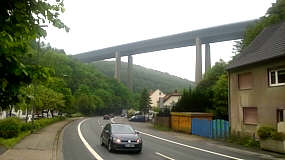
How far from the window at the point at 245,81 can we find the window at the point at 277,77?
2.53 metres

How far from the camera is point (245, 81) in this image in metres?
26.5

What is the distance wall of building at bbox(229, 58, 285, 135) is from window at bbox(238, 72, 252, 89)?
274 mm

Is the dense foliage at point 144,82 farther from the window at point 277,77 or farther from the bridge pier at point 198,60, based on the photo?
the window at point 277,77

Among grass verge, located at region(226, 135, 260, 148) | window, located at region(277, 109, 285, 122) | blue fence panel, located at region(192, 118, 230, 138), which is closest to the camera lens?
window, located at region(277, 109, 285, 122)

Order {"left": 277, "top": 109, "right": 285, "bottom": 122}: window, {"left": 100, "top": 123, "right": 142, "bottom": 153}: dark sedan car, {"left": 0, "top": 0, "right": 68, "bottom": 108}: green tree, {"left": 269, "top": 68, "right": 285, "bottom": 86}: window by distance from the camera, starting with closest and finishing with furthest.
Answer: {"left": 0, "top": 0, "right": 68, "bottom": 108}: green tree → {"left": 100, "top": 123, "right": 142, "bottom": 153}: dark sedan car → {"left": 277, "top": 109, "right": 285, "bottom": 122}: window → {"left": 269, "top": 68, "right": 285, "bottom": 86}: window

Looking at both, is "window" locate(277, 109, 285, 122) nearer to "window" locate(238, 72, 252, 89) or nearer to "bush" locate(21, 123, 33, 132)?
"window" locate(238, 72, 252, 89)

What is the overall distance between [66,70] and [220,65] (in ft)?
176

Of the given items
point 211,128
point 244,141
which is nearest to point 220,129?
point 211,128

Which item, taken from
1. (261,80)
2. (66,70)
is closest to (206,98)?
(261,80)

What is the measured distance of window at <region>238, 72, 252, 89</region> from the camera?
2590cm

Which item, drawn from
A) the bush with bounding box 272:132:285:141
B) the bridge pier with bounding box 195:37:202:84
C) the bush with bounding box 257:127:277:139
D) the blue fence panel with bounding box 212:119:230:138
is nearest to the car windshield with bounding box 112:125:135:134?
the bush with bounding box 257:127:277:139

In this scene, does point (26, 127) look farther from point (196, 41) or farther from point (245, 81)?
point (196, 41)

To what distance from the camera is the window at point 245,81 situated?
25897mm

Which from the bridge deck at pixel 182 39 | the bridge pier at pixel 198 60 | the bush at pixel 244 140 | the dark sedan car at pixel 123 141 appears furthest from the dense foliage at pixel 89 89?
the dark sedan car at pixel 123 141
